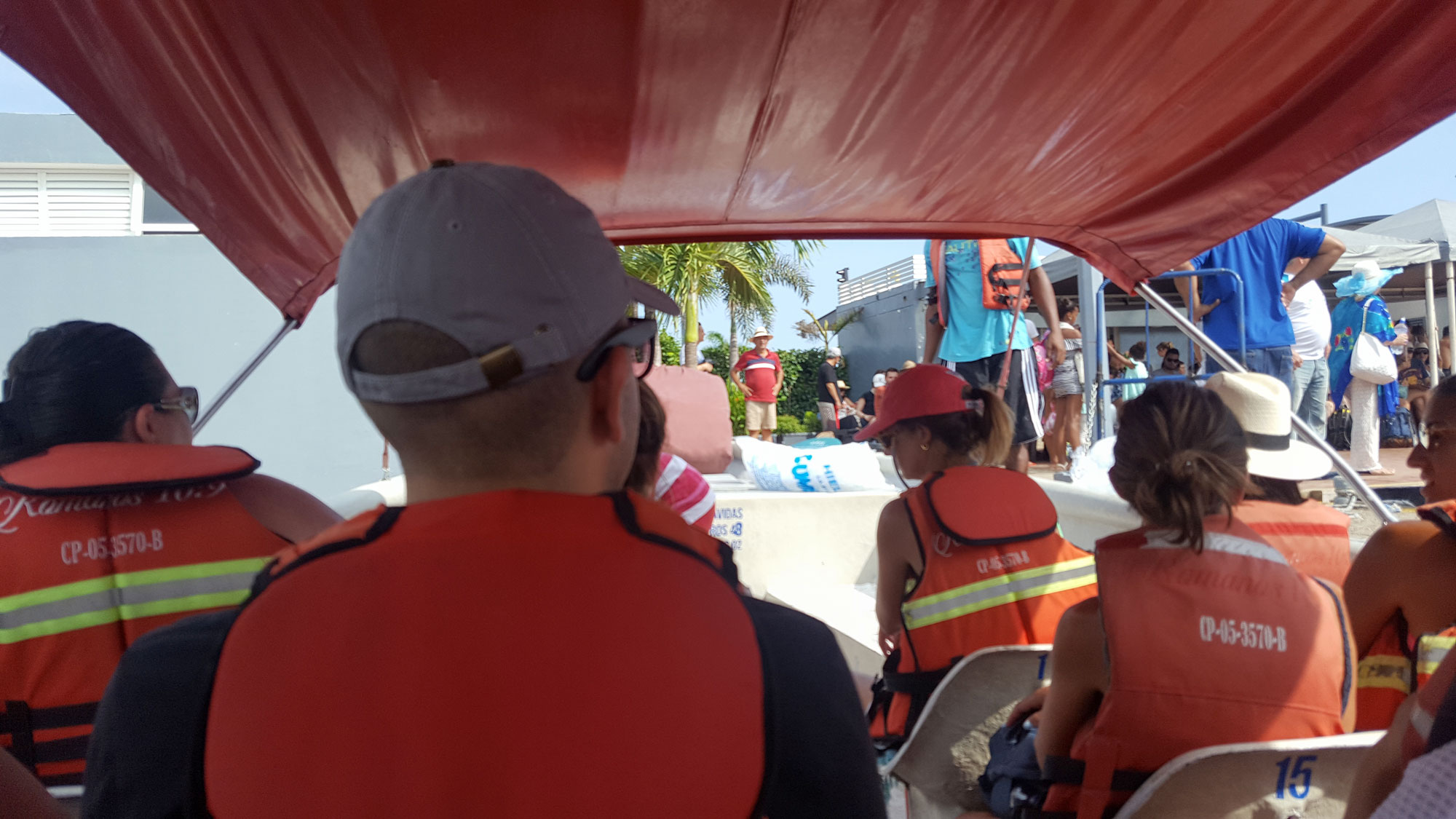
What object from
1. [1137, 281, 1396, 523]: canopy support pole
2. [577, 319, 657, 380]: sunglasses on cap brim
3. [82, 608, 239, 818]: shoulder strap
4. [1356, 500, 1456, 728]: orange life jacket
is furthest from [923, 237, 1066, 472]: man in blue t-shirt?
[82, 608, 239, 818]: shoulder strap

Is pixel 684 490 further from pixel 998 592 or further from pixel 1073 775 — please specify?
pixel 1073 775

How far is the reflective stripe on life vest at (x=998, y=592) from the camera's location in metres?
2.60

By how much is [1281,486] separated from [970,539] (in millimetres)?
995

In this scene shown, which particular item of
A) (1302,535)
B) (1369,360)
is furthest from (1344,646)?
(1369,360)

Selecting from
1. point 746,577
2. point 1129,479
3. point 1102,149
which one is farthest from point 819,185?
point 746,577

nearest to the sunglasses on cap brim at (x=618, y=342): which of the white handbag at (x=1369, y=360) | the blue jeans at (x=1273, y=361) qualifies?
the blue jeans at (x=1273, y=361)

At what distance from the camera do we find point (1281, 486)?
110 inches

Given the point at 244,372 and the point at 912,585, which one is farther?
the point at 244,372

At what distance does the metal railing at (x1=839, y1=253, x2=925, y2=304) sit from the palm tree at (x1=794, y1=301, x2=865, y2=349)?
61 cm

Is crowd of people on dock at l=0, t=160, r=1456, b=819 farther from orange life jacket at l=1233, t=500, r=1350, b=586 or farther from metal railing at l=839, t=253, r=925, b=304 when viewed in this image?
metal railing at l=839, t=253, r=925, b=304

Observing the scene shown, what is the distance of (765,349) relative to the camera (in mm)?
12883

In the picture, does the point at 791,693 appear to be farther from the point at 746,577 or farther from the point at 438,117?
the point at 746,577

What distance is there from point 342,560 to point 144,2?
184 cm

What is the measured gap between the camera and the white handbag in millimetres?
8023
